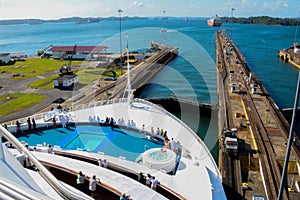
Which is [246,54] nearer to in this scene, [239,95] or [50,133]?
[239,95]

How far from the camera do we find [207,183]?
10.1 m

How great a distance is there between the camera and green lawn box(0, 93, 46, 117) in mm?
28391

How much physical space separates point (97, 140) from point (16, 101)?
73.6 feet

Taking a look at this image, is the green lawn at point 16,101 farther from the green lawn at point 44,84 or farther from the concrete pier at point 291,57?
the concrete pier at point 291,57

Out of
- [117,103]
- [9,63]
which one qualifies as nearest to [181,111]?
[117,103]

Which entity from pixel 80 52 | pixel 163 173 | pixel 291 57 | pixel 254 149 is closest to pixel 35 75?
pixel 80 52

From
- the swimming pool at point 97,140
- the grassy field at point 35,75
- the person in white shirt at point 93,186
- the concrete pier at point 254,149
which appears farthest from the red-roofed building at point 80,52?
the person in white shirt at point 93,186

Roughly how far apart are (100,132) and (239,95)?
64.5 ft

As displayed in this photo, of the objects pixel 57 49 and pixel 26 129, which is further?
pixel 57 49

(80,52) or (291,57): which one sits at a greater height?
(80,52)

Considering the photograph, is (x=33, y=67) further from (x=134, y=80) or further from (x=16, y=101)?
(x=134, y=80)

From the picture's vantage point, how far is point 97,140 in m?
13.7

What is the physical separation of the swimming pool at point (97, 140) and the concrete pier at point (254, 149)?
183 inches

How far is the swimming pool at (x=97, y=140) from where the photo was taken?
1281 cm
